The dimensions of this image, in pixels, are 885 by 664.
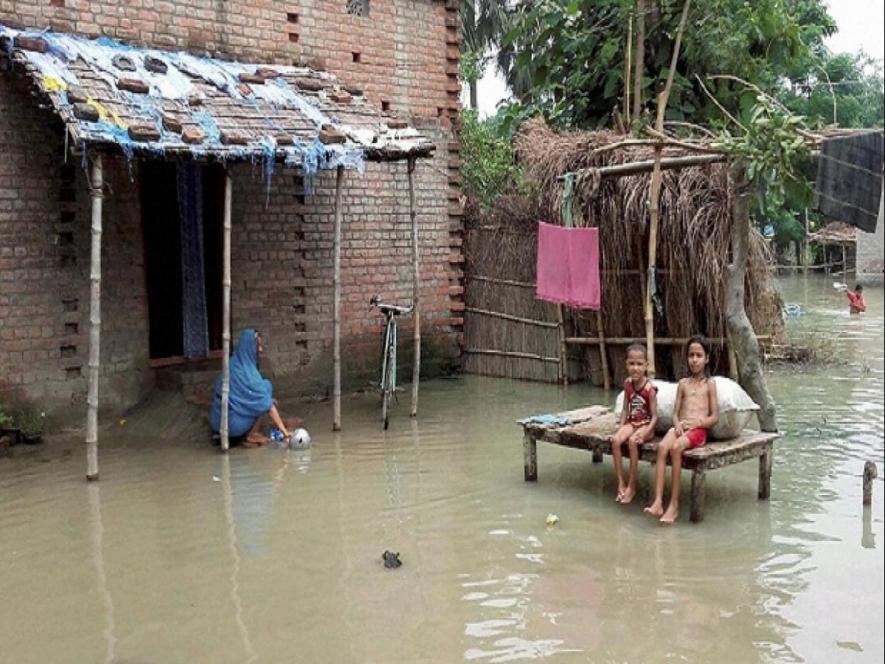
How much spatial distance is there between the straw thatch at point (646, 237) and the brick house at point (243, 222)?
1701 millimetres

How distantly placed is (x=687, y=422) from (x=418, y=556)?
210 centimetres

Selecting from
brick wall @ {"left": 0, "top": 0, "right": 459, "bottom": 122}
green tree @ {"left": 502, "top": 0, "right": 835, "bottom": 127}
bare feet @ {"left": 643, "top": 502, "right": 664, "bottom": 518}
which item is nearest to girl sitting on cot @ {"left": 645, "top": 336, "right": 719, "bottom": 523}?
bare feet @ {"left": 643, "top": 502, "right": 664, "bottom": 518}

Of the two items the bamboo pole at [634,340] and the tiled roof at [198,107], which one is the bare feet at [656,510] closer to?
the bamboo pole at [634,340]

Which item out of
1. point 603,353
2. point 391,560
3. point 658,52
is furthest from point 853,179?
point 658,52

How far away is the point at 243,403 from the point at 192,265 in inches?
75.0

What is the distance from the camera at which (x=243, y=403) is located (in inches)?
338

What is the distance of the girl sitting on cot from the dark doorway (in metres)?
5.47

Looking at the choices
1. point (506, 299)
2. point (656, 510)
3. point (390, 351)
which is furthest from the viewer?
point (506, 299)

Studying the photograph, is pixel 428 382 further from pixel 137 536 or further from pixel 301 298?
pixel 137 536

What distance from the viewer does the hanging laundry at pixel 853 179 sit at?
1.83 meters

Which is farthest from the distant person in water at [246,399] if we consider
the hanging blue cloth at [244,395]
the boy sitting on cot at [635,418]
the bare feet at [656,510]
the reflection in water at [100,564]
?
the bare feet at [656,510]

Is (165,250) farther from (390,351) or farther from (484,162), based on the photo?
(484,162)

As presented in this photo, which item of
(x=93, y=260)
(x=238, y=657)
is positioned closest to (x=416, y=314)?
(x=93, y=260)

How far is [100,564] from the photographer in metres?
5.69
